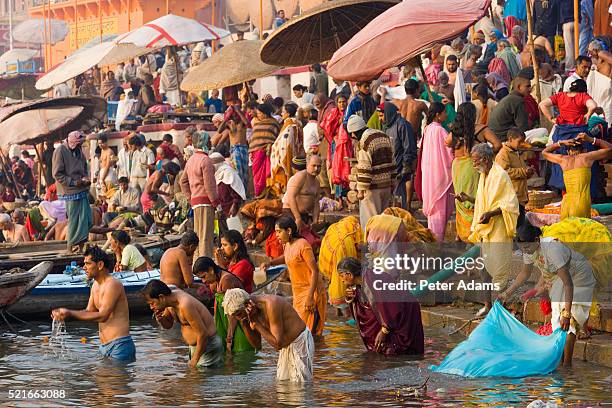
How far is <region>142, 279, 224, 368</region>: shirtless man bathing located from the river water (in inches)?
5.8

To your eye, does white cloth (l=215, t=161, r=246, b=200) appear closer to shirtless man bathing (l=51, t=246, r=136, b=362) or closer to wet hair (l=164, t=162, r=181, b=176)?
wet hair (l=164, t=162, r=181, b=176)

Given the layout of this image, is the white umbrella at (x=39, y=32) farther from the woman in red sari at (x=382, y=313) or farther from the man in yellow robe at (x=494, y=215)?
the woman in red sari at (x=382, y=313)

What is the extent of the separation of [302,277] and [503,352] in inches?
95.3

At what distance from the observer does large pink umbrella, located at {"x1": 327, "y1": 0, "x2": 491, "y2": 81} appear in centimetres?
1362

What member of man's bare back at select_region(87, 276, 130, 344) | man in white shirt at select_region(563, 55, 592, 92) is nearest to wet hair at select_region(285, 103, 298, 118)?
man in white shirt at select_region(563, 55, 592, 92)

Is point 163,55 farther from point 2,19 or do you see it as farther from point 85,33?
point 2,19

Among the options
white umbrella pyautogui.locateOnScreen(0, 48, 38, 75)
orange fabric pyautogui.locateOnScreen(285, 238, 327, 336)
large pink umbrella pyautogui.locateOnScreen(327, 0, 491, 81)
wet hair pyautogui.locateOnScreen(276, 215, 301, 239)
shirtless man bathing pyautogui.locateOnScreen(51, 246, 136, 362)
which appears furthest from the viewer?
white umbrella pyautogui.locateOnScreen(0, 48, 38, 75)

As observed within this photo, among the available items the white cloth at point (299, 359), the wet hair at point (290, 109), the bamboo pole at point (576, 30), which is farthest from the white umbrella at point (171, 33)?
the white cloth at point (299, 359)

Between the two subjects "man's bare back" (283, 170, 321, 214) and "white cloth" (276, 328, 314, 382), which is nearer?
"white cloth" (276, 328, 314, 382)

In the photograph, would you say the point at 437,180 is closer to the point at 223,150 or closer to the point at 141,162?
the point at 223,150

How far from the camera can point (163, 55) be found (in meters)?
35.0

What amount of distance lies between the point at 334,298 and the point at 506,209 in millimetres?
2440

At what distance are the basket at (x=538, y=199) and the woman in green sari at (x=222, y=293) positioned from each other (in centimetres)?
373

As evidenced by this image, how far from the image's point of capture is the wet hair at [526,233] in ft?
42.5
